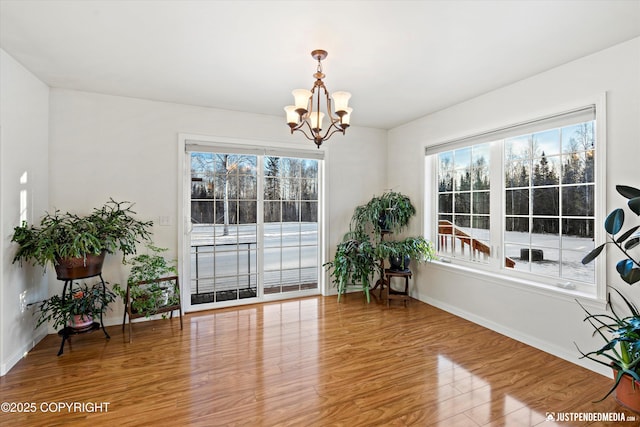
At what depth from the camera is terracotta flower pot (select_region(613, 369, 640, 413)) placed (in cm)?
199

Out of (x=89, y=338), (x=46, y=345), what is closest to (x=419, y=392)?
(x=89, y=338)

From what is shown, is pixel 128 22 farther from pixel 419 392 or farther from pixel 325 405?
pixel 419 392

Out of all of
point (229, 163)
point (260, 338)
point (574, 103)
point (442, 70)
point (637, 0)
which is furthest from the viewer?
point (229, 163)

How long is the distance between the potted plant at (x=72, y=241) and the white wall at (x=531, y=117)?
3.72 metres

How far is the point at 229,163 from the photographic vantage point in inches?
161

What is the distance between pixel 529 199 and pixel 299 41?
2.70 metres

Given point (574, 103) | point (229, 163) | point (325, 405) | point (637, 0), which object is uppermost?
point (637, 0)

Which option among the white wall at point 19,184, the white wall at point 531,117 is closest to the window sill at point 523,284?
the white wall at point 531,117

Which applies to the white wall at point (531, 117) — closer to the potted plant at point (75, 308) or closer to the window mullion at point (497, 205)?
the window mullion at point (497, 205)

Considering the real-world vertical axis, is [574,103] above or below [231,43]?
below

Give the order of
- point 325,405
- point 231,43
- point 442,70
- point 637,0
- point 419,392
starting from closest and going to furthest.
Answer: point 637,0, point 325,405, point 419,392, point 231,43, point 442,70

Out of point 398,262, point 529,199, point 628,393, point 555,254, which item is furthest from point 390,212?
point 628,393

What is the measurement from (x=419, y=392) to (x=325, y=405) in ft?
2.32

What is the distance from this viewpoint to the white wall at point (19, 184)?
8.14 feet
